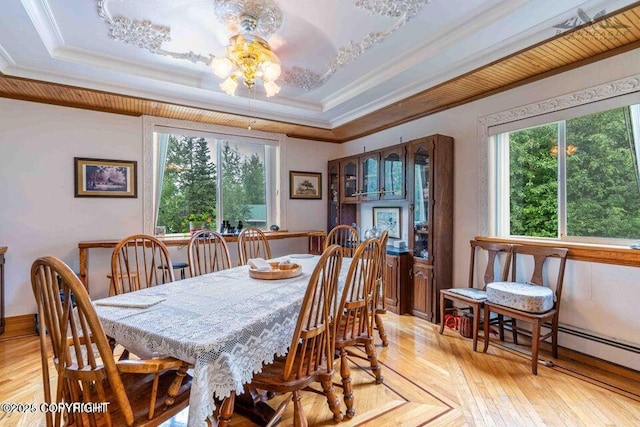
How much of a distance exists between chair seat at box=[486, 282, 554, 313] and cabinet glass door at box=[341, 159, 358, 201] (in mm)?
2396

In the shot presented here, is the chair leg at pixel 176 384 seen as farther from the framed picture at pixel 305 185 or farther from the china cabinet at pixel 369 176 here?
the framed picture at pixel 305 185

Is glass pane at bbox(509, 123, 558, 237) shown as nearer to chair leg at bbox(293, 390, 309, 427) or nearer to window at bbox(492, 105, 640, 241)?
window at bbox(492, 105, 640, 241)

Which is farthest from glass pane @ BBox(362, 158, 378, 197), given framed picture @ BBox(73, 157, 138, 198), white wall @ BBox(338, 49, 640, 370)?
framed picture @ BBox(73, 157, 138, 198)

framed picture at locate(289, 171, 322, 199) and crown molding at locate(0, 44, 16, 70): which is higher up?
crown molding at locate(0, 44, 16, 70)

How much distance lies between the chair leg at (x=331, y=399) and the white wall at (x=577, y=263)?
2.20 metres

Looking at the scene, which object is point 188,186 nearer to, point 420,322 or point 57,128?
point 57,128

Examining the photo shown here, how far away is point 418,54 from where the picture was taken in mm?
2785

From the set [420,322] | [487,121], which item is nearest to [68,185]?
[420,322]

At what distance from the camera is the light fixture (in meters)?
2.21

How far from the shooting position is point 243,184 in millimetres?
4809

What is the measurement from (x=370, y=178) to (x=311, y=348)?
325cm

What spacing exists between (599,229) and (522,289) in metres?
0.80

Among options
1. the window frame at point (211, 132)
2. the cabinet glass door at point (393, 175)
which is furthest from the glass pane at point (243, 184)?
the cabinet glass door at point (393, 175)

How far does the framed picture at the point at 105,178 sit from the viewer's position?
367 centimetres
